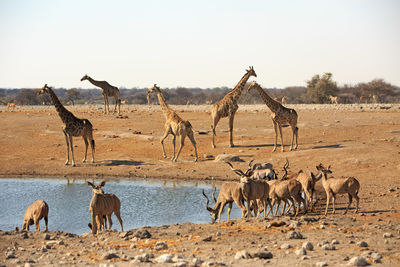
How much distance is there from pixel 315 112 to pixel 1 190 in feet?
81.1

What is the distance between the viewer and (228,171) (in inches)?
888

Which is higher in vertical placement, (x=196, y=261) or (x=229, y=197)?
(x=229, y=197)

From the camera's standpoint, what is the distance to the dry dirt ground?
32.6 ft

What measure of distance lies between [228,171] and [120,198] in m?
5.49

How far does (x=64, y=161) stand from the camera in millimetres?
25312

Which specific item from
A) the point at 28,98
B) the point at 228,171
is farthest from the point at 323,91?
the point at 228,171

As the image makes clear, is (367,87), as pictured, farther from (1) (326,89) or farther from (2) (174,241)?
(2) (174,241)

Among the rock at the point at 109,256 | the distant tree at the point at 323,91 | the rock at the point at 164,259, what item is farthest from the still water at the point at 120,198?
the distant tree at the point at 323,91

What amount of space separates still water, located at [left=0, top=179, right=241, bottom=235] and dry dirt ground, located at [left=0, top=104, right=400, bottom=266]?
1589mm

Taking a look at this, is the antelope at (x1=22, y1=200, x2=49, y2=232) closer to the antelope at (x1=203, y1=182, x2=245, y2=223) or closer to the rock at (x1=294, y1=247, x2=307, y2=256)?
the antelope at (x1=203, y1=182, x2=245, y2=223)

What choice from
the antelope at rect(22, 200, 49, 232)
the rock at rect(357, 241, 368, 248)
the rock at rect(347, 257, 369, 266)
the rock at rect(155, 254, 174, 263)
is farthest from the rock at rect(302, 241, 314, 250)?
the antelope at rect(22, 200, 49, 232)

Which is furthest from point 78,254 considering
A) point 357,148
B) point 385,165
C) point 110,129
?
point 110,129

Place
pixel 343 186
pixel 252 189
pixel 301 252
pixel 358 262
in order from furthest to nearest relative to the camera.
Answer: pixel 343 186
pixel 252 189
pixel 301 252
pixel 358 262

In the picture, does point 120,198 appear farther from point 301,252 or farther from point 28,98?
point 28,98
